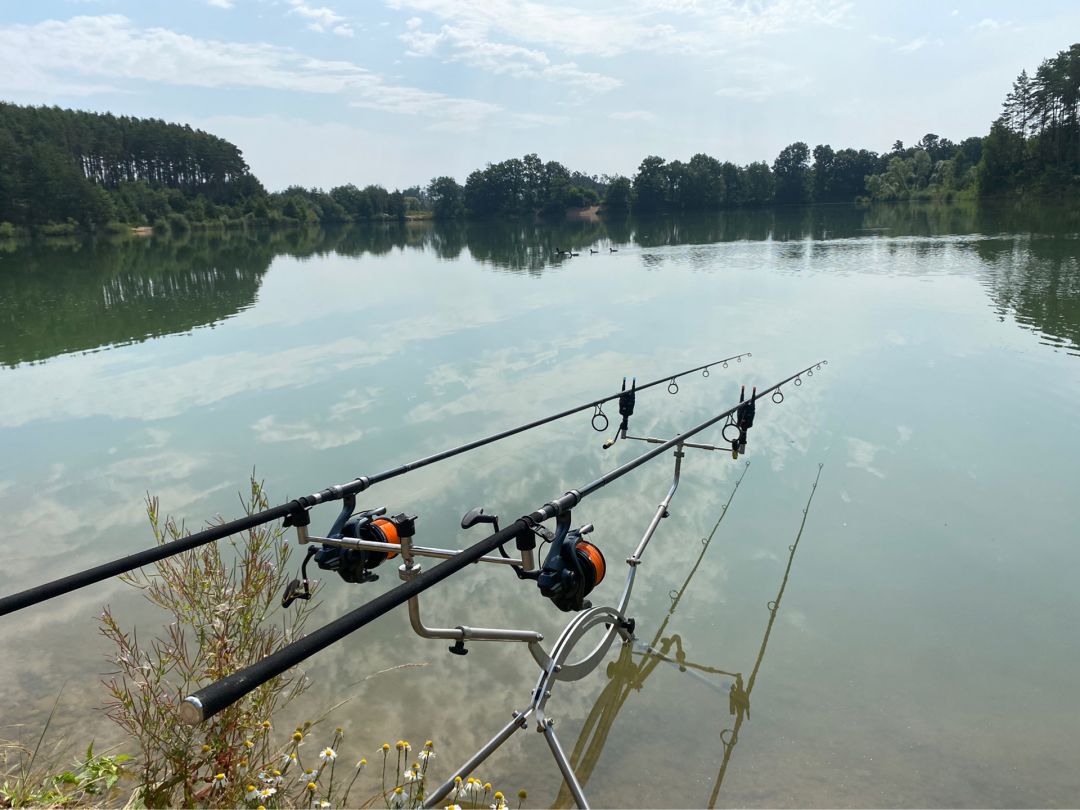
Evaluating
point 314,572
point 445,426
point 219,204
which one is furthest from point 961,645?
point 219,204

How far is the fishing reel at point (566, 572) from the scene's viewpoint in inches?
131

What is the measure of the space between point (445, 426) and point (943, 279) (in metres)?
22.5

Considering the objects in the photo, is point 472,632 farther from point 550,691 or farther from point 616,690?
point 616,690

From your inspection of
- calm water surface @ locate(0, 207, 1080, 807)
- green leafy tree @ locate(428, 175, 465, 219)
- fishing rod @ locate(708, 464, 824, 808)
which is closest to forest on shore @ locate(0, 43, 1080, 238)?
green leafy tree @ locate(428, 175, 465, 219)

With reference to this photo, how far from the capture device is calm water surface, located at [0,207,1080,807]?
188 inches

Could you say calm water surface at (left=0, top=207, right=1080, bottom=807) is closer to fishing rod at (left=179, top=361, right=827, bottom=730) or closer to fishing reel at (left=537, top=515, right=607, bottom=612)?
fishing rod at (left=179, top=361, right=827, bottom=730)

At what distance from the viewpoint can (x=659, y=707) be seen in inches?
201

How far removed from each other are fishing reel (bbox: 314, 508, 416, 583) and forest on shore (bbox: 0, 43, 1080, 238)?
86388mm

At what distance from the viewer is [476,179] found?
125062 millimetres

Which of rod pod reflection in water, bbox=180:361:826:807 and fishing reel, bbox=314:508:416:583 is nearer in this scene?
rod pod reflection in water, bbox=180:361:826:807

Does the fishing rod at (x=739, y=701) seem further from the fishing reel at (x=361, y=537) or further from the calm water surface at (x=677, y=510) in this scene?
the fishing reel at (x=361, y=537)

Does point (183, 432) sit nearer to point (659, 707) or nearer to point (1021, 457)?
point (659, 707)

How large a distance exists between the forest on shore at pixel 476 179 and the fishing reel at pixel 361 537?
86388 mm

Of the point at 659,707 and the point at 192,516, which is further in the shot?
the point at 192,516
